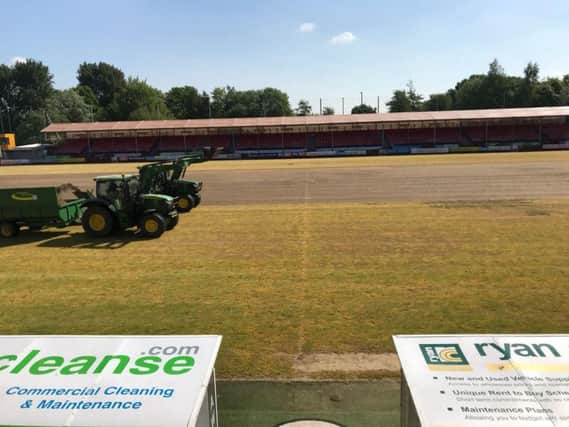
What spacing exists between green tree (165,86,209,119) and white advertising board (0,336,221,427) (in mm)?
121018

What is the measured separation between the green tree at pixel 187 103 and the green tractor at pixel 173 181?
103867 millimetres

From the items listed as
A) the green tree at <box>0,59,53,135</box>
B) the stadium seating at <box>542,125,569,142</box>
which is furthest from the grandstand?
the green tree at <box>0,59,53,135</box>

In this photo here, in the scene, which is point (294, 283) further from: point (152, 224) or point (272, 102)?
point (272, 102)

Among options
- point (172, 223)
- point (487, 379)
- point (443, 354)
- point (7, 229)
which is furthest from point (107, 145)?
point (487, 379)

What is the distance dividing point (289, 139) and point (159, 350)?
229 feet

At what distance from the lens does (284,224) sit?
57.6 feet

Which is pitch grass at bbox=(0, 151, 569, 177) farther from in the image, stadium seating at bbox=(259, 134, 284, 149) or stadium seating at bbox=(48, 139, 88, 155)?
stadium seating at bbox=(259, 134, 284, 149)

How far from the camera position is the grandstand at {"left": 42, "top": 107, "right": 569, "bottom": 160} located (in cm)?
6575

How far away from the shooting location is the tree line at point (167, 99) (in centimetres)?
9962

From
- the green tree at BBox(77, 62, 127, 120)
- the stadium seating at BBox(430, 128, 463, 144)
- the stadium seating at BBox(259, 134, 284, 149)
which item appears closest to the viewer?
the stadium seating at BBox(430, 128, 463, 144)

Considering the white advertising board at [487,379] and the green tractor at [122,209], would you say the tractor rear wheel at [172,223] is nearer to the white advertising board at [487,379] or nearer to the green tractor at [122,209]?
the green tractor at [122,209]

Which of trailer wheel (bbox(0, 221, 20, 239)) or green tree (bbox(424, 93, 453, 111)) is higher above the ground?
green tree (bbox(424, 93, 453, 111))

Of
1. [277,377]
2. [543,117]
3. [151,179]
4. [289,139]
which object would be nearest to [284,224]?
[151,179]

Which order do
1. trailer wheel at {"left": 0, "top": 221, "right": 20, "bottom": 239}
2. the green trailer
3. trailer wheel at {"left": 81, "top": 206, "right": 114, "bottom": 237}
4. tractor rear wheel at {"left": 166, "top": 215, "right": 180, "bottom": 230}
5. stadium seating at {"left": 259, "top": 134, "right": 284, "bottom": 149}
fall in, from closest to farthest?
trailer wheel at {"left": 81, "top": 206, "right": 114, "bottom": 237} → the green trailer → trailer wheel at {"left": 0, "top": 221, "right": 20, "bottom": 239} → tractor rear wheel at {"left": 166, "top": 215, "right": 180, "bottom": 230} → stadium seating at {"left": 259, "top": 134, "right": 284, "bottom": 149}
